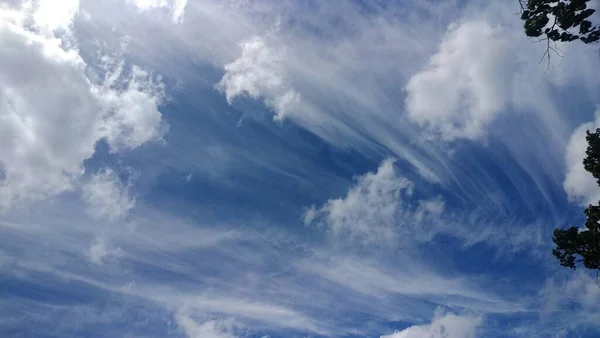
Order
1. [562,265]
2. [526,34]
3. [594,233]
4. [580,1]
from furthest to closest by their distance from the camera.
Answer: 1. [562,265]
2. [594,233]
3. [526,34]
4. [580,1]

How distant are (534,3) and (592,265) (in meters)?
17.4

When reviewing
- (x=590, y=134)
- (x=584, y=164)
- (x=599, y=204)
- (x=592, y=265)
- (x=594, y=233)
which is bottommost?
(x=592, y=265)

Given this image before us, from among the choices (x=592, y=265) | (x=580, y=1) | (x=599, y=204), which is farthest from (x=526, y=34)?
(x=592, y=265)

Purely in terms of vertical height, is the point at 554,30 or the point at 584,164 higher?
the point at 554,30

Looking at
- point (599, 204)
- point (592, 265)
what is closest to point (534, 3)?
point (599, 204)

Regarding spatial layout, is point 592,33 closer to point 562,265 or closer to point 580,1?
point 580,1

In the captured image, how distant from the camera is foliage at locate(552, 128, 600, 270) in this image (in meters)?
22.8

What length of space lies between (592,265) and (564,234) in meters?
2.40

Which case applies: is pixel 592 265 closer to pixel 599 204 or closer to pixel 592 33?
pixel 599 204

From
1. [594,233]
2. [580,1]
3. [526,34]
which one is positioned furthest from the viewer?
[594,233]

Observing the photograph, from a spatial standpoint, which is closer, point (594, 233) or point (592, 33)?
point (592, 33)

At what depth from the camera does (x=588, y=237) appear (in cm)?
2294

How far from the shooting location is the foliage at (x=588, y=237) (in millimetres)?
22828

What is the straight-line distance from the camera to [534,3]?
18.1 metres
